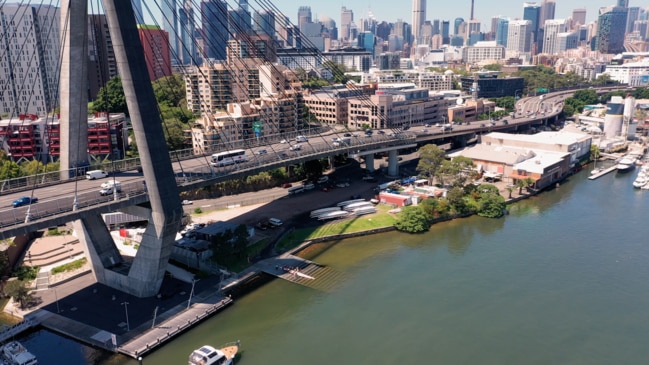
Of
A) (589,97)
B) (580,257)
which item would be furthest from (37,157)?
(589,97)

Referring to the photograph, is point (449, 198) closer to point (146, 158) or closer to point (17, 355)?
point (146, 158)

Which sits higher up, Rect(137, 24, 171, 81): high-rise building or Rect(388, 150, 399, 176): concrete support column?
Rect(137, 24, 171, 81): high-rise building

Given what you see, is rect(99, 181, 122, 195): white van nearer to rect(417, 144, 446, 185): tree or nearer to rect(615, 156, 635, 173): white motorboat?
rect(417, 144, 446, 185): tree

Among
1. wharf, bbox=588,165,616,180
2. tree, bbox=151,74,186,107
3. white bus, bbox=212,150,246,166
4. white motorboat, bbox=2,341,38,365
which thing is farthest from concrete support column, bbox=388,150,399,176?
white motorboat, bbox=2,341,38,365

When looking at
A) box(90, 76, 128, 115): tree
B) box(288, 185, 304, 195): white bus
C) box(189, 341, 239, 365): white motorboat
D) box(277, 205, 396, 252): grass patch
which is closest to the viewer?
box(189, 341, 239, 365): white motorboat

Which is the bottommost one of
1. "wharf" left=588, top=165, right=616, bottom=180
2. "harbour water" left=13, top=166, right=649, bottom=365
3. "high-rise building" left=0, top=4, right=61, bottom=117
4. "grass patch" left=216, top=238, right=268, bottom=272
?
"harbour water" left=13, top=166, right=649, bottom=365

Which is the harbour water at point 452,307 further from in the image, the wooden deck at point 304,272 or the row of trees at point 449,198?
the row of trees at point 449,198

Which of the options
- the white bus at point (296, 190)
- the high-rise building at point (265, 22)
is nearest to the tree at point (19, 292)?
the high-rise building at point (265, 22)

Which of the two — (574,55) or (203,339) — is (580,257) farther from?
(574,55)
